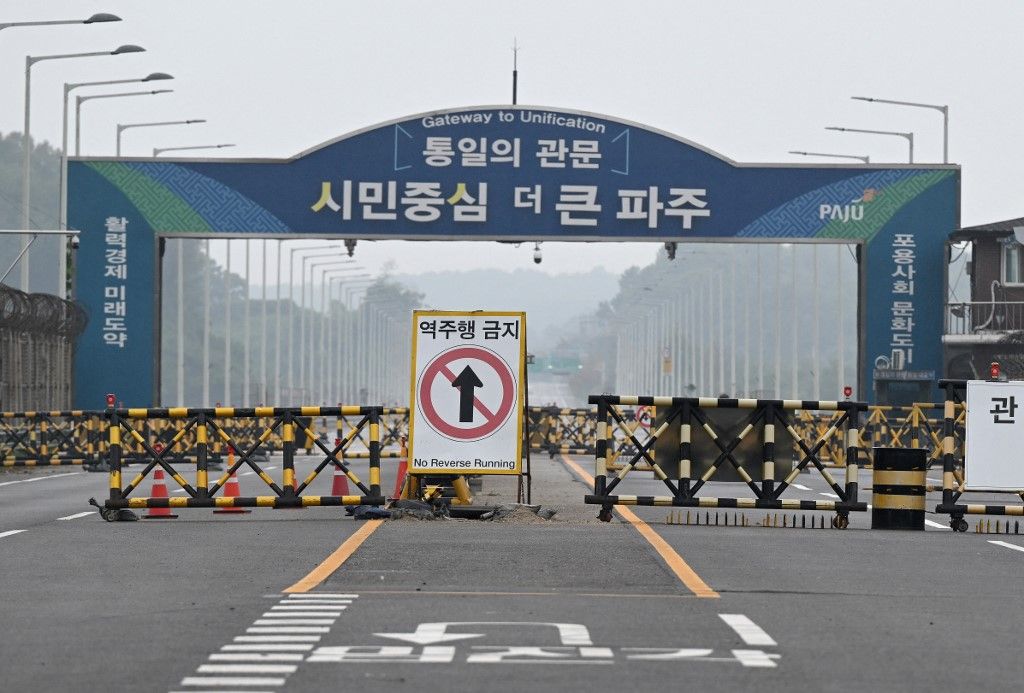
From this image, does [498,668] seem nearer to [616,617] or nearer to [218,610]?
[616,617]

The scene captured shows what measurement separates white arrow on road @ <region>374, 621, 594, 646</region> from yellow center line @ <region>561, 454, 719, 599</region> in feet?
6.48

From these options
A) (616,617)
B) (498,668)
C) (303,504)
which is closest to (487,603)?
(616,617)

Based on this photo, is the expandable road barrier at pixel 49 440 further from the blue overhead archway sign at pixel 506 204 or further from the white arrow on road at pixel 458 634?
the white arrow on road at pixel 458 634

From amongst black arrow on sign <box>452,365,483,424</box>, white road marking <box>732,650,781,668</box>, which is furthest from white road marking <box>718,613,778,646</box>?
black arrow on sign <box>452,365,483,424</box>

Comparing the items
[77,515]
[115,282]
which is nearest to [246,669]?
[77,515]

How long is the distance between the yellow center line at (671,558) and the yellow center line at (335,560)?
232 cm

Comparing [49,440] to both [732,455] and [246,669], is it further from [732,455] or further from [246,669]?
[246,669]

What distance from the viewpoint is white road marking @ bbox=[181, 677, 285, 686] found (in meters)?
8.49

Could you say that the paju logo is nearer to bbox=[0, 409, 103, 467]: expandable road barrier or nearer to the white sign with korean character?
bbox=[0, 409, 103, 467]: expandable road barrier

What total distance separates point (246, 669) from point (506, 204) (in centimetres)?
3716

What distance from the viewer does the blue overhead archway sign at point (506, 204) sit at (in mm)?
45688

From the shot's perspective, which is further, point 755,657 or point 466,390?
point 466,390

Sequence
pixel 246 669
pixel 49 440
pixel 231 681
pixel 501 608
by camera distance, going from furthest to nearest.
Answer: pixel 49 440, pixel 501 608, pixel 246 669, pixel 231 681

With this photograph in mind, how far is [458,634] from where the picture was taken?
10.1m
